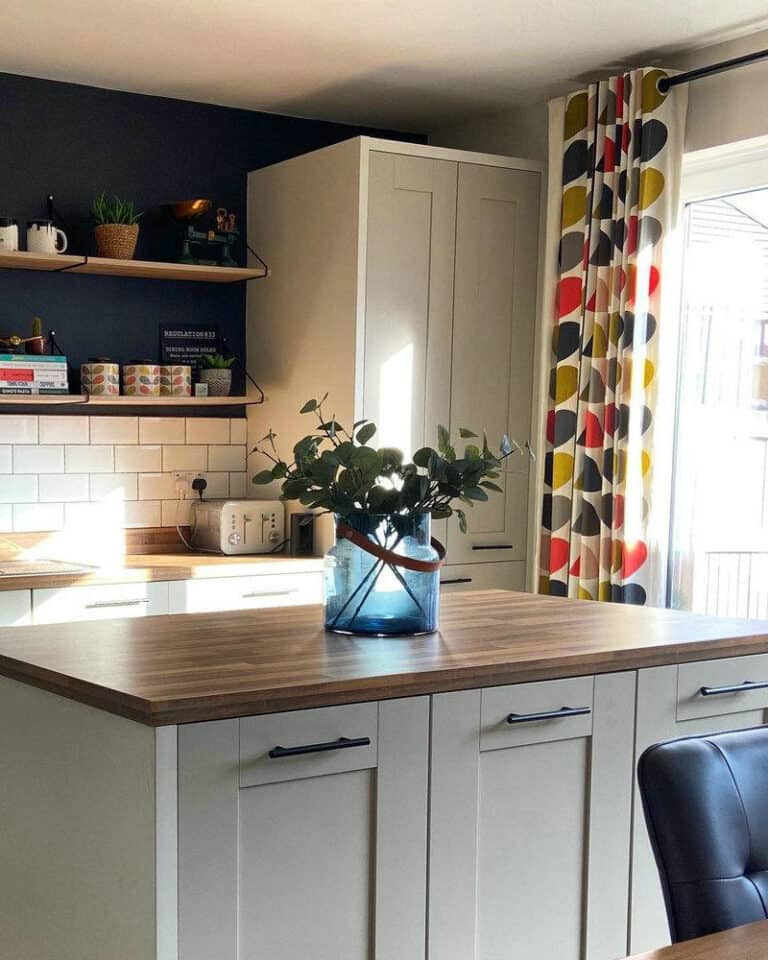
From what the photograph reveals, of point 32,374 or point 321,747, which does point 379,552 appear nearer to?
point 321,747

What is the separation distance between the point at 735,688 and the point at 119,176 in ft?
9.84

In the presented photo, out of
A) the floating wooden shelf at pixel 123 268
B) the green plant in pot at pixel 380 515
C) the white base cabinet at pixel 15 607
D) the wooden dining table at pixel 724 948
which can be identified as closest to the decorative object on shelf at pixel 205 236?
the floating wooden shelf at pixel 123 268

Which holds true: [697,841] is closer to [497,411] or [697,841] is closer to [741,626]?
[741,626]

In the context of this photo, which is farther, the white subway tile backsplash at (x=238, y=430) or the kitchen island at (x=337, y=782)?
the white subway tile backsplash at (x=238, y=430)

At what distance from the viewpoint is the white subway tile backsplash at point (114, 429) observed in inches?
177

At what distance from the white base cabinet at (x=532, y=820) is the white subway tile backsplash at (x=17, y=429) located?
2609mm

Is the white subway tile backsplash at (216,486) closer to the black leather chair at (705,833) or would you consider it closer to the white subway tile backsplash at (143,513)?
the white subway tile backsplash at (143,513)

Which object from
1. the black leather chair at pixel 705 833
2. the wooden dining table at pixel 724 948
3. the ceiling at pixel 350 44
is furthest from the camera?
the ceiling at pixel 350 44

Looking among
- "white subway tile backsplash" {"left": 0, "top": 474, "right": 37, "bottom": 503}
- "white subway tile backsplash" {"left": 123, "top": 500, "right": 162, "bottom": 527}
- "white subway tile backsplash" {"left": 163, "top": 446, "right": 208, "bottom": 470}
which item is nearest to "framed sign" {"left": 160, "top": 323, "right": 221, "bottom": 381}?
"white subway tile backsplash" {"left": 163, "top": 446, "right": 208, "bottom": 470}

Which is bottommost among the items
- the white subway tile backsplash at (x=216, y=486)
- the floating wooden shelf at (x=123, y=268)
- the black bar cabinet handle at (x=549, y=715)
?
the black bar cabinet handle at (x=549, y=715)

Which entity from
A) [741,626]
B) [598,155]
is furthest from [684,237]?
[741,626]

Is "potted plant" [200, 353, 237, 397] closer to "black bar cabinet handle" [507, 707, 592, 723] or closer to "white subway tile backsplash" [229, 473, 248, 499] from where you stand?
A: "white subway tile backsplash" [229, 473, 248, 499]

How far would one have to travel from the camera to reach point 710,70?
378 cm

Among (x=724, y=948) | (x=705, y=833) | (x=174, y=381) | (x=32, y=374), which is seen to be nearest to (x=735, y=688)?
(x=705, y=833)
